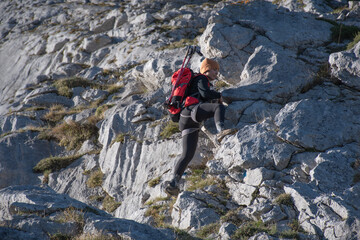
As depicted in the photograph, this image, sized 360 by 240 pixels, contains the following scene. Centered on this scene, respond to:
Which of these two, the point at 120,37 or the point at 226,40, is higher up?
the point at 226,40

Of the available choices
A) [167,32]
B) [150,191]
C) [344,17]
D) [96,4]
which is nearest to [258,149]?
[150,191]

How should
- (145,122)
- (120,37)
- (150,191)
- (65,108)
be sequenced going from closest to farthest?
(150,191), (145,122), (65,108), (120,37)

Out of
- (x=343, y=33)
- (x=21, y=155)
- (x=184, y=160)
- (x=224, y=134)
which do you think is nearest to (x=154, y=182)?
(x=184, y=160)

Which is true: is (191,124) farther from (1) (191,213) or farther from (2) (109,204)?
(2) (109,204)

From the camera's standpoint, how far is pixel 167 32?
24.4m

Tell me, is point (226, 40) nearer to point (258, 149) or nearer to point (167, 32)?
point (258, 149)

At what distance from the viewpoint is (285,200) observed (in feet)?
24.8

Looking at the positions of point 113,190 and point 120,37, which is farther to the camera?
point 120,37

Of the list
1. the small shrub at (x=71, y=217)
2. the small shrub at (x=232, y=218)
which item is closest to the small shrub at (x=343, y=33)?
the small shrub at (x=232, y=218)

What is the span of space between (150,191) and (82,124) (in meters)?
6.45

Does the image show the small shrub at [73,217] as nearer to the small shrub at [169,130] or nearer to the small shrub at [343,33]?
the small shrub at [169,130]

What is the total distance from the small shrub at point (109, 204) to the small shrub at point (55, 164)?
9.59 feet

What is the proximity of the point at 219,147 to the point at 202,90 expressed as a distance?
5.53ft

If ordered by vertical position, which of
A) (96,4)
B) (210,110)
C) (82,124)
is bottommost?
(96,4)
